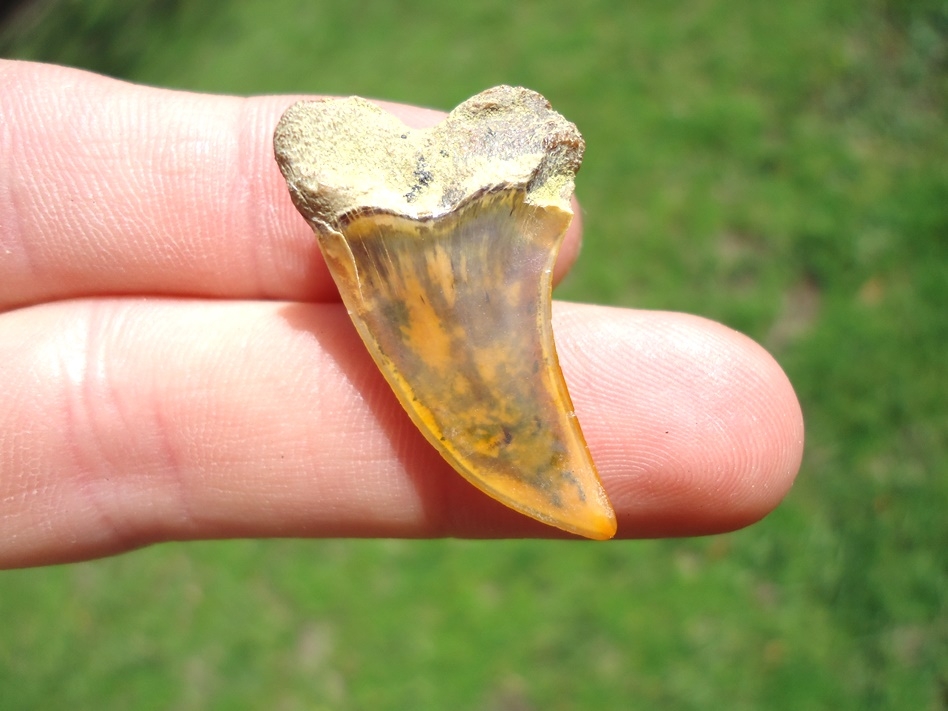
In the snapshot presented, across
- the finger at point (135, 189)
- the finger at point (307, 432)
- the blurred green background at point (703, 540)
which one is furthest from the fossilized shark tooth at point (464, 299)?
the blurred green background at point (703, 540)

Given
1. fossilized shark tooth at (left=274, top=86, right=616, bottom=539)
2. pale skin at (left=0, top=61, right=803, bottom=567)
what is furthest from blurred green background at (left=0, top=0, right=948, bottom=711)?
fossilized shark tooth at (left=274, top=86, right=616, bottom=539)

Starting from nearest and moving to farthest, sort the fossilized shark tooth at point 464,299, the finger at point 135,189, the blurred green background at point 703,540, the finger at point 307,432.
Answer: the fossilized shark tooth at point 464,299, the finger at point 307,432, the finger at point 135,189, the blurred green background at point 703,540

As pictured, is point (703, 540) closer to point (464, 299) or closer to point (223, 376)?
point (464, 299)

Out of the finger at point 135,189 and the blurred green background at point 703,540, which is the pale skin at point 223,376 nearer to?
the finger at point 135,189

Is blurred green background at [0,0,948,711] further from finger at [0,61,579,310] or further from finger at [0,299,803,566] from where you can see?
finger at [0,61,579,310]

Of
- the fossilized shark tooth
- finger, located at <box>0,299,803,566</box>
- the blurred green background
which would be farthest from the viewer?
the blurred green background

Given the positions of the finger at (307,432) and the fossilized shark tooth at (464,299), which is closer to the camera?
the fossilized shark tooth at (464,299)
